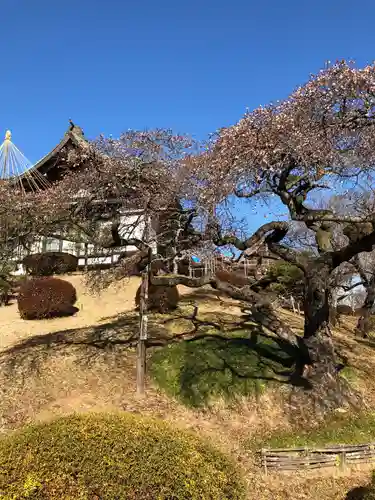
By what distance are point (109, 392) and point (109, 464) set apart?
690cm

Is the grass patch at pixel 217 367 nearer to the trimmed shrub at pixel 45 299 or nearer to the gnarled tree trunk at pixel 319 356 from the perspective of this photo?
the gnarled tree trunk at pixel 319 356

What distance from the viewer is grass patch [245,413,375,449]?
365 inches

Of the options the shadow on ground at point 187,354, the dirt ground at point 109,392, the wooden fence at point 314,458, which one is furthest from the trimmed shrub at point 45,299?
the wooden fence at point 314,458

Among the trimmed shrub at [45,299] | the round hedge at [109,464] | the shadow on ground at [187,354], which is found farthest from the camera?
the trimmed shrub at [45,299]

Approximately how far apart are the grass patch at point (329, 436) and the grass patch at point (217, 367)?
1700 mm

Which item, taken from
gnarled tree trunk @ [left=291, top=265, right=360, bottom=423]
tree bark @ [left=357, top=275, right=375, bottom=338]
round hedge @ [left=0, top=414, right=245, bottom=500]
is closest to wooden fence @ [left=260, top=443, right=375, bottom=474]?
gnarled tree trunk @ [left=291, top=265, right=360, bottom=423]

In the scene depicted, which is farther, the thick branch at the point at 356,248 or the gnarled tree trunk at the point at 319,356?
the gnarled tree trunk at the point at 319,356

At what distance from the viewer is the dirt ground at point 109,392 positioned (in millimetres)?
8227

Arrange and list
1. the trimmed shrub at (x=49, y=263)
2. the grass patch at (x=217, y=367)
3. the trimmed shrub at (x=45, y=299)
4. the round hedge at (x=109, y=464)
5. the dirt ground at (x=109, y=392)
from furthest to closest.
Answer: the trimmed shrub at (x=49, y=263)
the trimmed shrub at (x=45, y=299)
the grass patch at (x=217, y=367)
the dirt ground at (x=109, y=392)
the round hedge at (x=109, y=464)

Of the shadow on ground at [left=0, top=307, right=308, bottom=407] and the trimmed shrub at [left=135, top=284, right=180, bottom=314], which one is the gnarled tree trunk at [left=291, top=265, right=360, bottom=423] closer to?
the shadow on ground at [left=0, top=307, right=308, bottom=407]

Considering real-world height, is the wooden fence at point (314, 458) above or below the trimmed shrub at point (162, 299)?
below

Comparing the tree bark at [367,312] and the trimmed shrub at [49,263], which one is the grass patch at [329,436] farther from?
the trimmed shrub at [49,263]

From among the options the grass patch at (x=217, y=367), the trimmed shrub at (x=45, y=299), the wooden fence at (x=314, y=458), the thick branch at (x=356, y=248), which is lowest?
the wooden fence at (x=314, y=458)

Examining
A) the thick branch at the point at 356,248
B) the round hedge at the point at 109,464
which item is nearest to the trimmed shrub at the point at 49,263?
the thick branch at the point at 356,248
